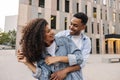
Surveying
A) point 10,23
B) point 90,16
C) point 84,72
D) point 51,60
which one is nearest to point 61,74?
point 51,60

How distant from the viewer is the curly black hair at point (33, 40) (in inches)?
59.2

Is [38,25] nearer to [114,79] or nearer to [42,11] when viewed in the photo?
[114,79]

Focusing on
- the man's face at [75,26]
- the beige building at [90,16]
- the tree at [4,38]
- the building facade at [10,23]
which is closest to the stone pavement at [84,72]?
the man's face at [75,26]

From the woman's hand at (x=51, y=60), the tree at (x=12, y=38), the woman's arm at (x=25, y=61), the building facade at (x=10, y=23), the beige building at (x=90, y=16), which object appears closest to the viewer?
the woman's hand at (x=51, y=60)

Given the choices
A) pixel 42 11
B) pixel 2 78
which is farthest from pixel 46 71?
pixel 42 11

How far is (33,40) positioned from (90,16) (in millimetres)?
27923

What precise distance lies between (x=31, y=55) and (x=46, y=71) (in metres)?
0.15

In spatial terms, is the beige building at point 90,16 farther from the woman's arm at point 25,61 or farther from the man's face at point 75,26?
the woman's arm at point 25,61

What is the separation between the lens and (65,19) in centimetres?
2536

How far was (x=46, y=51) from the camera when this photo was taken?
1559 mm

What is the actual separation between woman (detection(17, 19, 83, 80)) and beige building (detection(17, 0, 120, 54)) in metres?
18.3

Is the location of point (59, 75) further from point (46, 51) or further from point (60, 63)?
point (46, 51)

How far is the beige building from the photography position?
21.9 m

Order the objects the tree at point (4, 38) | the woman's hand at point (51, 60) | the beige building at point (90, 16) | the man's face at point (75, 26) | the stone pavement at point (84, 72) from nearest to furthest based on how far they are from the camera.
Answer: the woman's hand at point (51, 60)
the man's face at point (75, 26)
the stone pavement at point (84, 72)
the beige building at point (90, 16)
the tree at point (4, 38)
